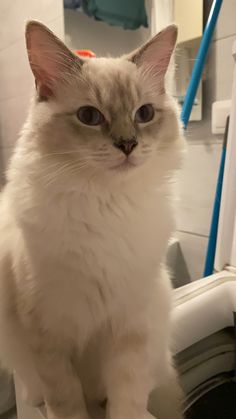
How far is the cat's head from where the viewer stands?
Answer: 0.60 m

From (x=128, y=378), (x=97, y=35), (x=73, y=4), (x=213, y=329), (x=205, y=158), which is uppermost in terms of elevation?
(x=73, y=4)

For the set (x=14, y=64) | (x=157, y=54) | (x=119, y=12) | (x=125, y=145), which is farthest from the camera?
(x=14, y=64)

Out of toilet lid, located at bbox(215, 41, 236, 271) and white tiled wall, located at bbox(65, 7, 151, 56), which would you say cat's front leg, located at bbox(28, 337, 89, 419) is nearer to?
toilet lid, located at bbox(215, 41, 236, 271)

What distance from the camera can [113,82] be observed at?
0.66 meters

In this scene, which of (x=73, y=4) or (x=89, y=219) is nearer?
(x=89, y=219)

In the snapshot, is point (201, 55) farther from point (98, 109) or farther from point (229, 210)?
point (98, 109)

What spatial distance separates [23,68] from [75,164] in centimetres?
133

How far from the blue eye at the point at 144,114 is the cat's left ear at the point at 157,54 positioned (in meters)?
0.08

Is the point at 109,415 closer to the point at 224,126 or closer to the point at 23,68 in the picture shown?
the point at 224,126

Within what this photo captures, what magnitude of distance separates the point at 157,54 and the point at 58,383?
0.66m

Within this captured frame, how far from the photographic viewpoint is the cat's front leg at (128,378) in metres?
0.65

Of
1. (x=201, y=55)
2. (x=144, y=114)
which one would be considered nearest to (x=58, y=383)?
(x=144, y=114)

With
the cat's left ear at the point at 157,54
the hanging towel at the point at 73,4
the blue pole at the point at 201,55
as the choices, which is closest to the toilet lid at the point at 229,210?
the blue pole at the point at 201,55

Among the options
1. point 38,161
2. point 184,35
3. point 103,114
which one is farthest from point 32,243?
point 184,35
